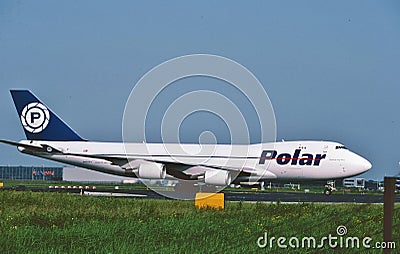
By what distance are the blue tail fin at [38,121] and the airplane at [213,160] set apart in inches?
64.3

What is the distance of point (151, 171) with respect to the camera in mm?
48531

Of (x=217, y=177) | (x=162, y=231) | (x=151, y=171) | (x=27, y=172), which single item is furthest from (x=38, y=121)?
(x=27, y=172)

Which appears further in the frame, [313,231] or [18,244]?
[313,231]

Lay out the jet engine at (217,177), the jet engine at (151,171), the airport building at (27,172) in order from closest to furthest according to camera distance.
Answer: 1. the jet engine at (217,177)
2. the jet engine at (151,171)
3. the airport building at (27,172)

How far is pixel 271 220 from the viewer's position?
71.5 ft

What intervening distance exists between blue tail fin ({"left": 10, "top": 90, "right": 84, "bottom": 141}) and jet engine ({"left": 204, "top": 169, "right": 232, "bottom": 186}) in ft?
42.4

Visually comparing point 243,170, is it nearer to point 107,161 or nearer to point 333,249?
point 107,161

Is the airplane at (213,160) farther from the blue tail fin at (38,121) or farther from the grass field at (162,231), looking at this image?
the grass field at (162,231)

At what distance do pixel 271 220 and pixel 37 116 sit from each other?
4024cm

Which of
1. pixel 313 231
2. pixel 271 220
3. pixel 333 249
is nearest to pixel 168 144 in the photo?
pixel 271 220

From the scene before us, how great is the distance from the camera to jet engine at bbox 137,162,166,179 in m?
48.5

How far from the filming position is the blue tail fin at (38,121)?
Result: 189 ft

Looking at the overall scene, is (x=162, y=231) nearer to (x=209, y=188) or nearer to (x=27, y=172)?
(x=209, y=188)

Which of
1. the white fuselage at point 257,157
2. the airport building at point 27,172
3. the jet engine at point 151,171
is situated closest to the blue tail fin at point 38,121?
the white fuselage at point 257,157
